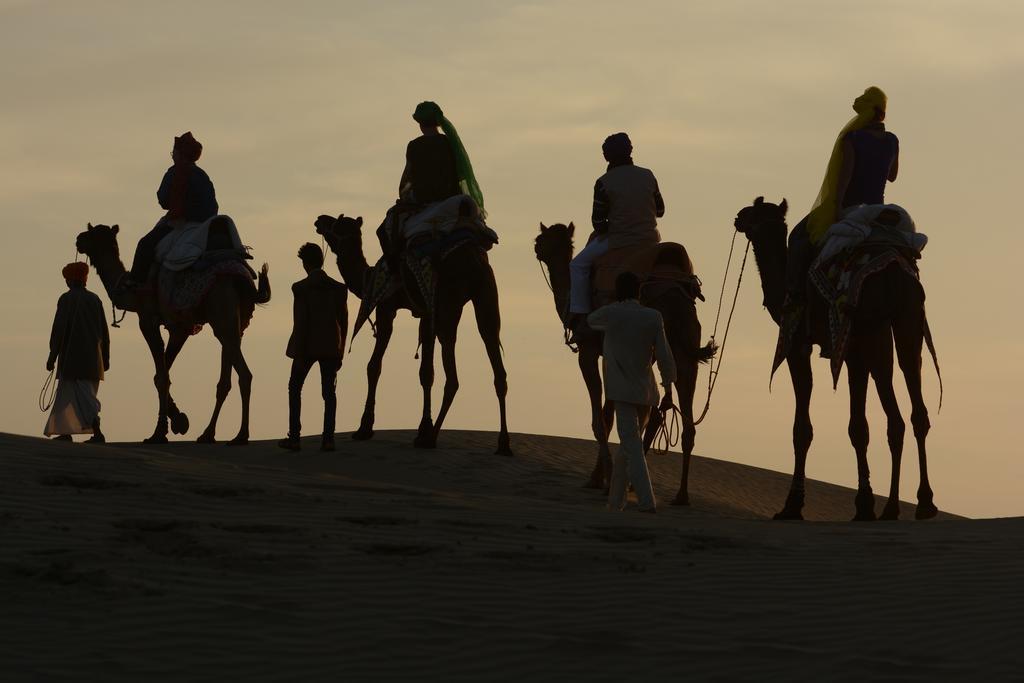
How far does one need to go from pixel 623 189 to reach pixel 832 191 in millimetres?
2188

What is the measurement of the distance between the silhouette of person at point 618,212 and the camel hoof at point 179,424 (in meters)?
5.66

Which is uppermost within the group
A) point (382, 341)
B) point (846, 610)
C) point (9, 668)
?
point (382, 341)

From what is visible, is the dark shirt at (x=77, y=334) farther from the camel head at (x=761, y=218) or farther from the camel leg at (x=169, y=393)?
the camel head at (x=761, y=218)

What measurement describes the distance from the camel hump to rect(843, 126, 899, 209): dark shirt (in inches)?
71.7

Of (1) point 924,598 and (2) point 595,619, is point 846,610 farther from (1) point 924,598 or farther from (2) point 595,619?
(2) point 595,619

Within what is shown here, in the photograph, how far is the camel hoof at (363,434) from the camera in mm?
20589

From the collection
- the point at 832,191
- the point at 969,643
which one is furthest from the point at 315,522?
the point at 832,191

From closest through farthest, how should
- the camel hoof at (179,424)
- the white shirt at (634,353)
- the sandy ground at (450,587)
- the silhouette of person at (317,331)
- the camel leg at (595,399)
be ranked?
the sandy ground at (450,587)
the white shirt at (634,353)
the camel leg at (595,399)
the silhouette of person at (317,331)
the camel hoof at (179,424)

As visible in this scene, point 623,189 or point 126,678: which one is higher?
point 623,189

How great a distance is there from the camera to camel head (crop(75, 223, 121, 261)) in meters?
21.6

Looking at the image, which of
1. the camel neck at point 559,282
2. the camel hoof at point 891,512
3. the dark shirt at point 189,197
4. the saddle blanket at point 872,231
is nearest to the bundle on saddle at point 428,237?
the camel neck at point 559,282

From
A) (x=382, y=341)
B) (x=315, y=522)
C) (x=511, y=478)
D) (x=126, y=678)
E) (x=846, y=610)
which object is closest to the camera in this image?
(x=126, y=678)

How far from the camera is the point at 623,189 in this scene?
17188 mm

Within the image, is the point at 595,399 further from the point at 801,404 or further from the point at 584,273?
the point at 801,404
